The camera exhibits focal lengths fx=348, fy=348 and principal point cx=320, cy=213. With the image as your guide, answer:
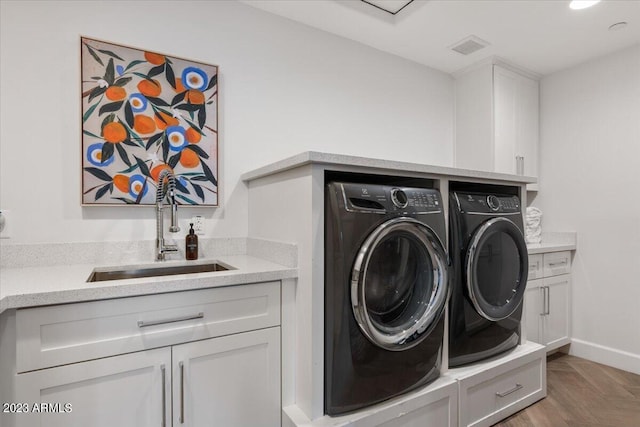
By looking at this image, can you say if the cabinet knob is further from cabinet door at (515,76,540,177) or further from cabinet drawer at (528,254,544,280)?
cabinet drawer at (528,254,544,280)

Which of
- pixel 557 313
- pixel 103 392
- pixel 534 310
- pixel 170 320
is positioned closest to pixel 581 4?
pixel 534 310

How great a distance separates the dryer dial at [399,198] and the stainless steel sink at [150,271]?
0.80m

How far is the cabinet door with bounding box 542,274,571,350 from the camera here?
8.86 ft

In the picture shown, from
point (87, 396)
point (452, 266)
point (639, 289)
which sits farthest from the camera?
point (639, 289)

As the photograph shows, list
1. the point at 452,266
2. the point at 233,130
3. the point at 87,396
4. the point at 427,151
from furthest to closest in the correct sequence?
the point at 427,151, the point at 233,130, the point at 452,266, the point at 87,396

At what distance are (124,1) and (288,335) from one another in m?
1.90

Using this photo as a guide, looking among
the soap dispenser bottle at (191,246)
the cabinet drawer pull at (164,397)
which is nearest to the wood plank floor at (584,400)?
the cabinet drawer pull at (164,397)

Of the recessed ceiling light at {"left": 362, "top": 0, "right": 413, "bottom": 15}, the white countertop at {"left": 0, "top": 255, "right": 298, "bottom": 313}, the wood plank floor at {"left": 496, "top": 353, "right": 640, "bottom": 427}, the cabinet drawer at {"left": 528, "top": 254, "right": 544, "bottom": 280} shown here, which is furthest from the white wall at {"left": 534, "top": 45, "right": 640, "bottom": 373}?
the white countertop at {"left": 0, "top": 255, "right": 298, "bottom": 313}

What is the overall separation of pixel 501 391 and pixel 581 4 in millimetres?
2356

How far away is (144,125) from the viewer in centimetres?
183

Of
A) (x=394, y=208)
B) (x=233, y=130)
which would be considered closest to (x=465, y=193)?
(x=394, y=208)

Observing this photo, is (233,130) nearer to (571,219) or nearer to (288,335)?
(288,335)

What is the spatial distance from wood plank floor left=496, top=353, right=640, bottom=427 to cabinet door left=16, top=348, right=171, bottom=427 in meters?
1.73

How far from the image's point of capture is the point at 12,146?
159 cm
